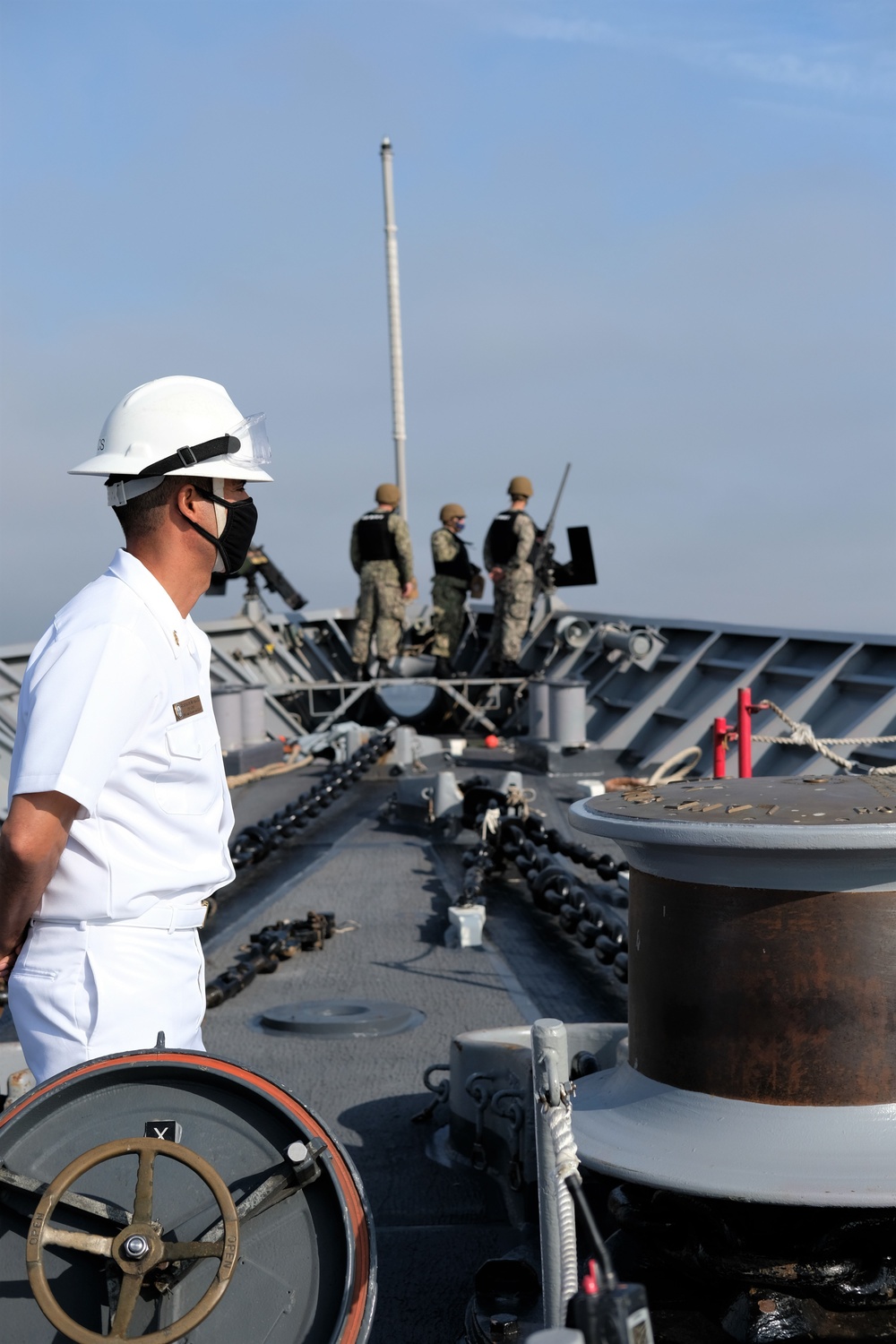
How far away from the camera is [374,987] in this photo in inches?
143

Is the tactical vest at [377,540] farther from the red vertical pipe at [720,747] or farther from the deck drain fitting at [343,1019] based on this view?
the deck drain fitting at [343,1019]

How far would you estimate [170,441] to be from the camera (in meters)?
1.80

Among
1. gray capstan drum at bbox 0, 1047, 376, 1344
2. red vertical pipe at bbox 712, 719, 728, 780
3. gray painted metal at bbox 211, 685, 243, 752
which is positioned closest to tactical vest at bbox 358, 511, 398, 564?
gray painted metal at bbox 211, 685, 243, 752

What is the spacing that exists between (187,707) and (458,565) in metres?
10.4

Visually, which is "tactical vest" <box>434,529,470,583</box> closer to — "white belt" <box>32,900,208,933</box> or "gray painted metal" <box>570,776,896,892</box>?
"gray painted metal" <box>570,776,896,892</box>

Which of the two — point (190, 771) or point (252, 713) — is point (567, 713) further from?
point (190, 771)

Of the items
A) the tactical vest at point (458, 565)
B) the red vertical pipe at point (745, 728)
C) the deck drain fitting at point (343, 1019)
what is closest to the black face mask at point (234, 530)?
the deck drain fitting at point (343, 1019)

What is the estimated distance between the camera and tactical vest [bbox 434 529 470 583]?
12.0 metres

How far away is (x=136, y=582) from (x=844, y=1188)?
3.80 ft

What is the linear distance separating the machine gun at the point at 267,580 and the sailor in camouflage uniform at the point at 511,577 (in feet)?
9.84

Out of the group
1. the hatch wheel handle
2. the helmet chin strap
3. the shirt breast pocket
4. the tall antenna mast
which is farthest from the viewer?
the tall antenna mast

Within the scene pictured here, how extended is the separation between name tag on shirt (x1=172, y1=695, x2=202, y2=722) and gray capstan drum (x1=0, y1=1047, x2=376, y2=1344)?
1.45 ft

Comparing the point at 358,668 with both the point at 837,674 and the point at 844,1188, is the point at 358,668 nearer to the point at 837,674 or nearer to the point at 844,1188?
the point at 837,674

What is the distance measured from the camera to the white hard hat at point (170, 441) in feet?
5.84
